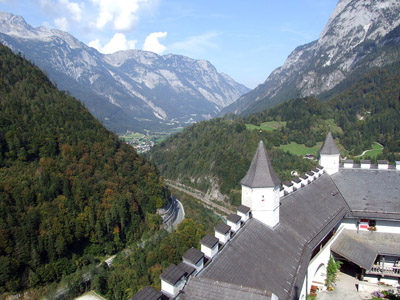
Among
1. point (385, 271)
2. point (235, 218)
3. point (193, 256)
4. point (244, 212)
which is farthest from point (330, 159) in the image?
point (193, 256)

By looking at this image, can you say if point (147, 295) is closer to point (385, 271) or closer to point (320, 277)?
point (320, 277)

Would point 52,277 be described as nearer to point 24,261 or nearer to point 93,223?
point 24,261

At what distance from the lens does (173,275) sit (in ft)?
53.1

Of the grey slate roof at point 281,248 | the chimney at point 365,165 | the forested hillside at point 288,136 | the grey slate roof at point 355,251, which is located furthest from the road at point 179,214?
the grey slate roof at point 281,248

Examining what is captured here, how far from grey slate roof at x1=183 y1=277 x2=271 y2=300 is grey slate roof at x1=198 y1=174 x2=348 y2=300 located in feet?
3.05

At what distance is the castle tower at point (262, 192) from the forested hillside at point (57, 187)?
41451mm

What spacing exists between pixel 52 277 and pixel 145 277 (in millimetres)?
20569

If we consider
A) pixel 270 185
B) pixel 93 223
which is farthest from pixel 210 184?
pixel 270 185

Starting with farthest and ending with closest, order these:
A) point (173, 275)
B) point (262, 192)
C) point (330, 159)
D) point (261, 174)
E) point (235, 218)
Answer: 1. point (330, 159)
2. point (261, 174)
3. point (262, 192)
4. point (235, 218)
5. point (173, 275)

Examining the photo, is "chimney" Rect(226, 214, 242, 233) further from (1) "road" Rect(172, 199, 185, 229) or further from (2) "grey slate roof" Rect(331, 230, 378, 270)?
(1) "road" Rect(172, 199, 185, 229)

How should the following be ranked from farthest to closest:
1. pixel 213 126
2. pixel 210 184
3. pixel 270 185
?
1. pixel 213 126
2. pixel 210 184
3. pixel 270 185

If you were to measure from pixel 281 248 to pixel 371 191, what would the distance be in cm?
1800

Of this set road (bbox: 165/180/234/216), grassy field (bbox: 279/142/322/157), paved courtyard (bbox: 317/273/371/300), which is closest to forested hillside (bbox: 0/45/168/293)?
road (bbox: 165/180/234/216)

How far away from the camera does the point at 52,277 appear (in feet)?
172
